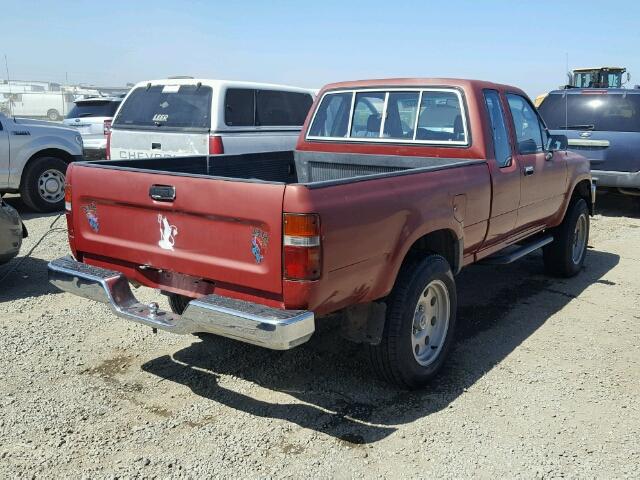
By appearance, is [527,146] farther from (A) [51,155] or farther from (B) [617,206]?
(A) [51,155]

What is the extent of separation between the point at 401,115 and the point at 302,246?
2491 millimetres

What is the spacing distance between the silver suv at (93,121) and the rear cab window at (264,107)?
4327 millimetres

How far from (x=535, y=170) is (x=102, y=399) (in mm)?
3797

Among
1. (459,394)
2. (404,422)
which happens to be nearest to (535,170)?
(459,394)

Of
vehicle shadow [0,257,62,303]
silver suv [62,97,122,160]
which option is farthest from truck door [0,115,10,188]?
silver suv [62,97,122,160]

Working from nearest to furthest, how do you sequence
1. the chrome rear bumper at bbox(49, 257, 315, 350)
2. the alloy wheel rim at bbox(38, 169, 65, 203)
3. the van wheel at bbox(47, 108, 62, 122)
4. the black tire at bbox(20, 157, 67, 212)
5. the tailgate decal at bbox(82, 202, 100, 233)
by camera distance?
the chrome rear bumper at bbox(49, 257, 315, 350)
the tailgate decal at bbox(82, 202, 100, 233)
the black tire at bbox(20, 157, 67, 212)
the alloy wheel rim at bbox(38, 169, 65, 203)
the van wheel at bbox(47, 108, 62, 122)

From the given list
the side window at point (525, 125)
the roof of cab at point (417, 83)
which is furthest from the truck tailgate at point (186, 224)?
the side window at point (525, 125)

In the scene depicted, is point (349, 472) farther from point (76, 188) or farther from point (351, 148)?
point (351, 148)

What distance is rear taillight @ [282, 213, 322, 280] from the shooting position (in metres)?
2.96

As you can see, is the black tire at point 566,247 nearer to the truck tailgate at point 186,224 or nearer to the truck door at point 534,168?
the truck door at point 534,168

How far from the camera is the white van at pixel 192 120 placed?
765cm

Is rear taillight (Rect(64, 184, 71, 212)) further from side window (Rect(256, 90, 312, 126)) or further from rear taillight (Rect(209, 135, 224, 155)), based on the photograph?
side window (Rect(256, 90, 312, 126))

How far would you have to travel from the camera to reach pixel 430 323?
4.09 m

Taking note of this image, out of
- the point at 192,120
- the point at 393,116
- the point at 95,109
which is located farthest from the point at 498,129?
the point at 95,109
